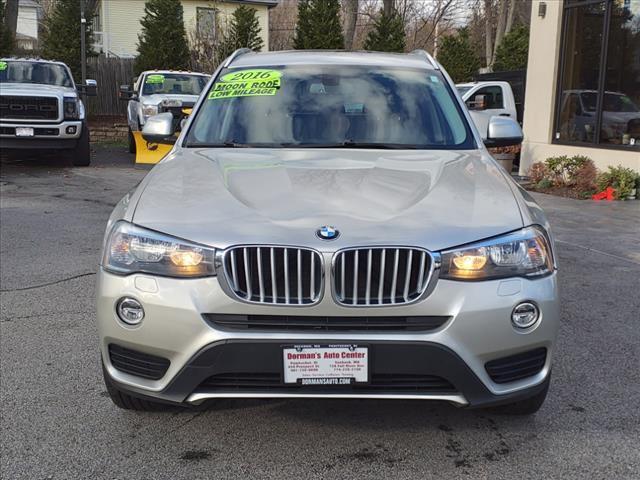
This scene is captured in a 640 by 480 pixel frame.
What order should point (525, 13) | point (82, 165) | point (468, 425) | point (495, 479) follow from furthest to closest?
point (525, 13)
point (82, 165)
point (468, 425)
point (495, 479)

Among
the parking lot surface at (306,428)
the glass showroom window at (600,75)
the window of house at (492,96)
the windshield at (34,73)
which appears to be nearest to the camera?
the parking lot surface at (306,428)

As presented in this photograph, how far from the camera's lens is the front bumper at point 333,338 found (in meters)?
2.70

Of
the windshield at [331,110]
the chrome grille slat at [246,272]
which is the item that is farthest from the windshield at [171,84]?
the chrome grille slat at [246,272]

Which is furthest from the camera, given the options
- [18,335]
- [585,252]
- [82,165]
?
[82,165]

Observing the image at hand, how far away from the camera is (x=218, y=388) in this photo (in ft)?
9.20

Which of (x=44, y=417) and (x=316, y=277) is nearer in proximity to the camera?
(x=316, y=277)

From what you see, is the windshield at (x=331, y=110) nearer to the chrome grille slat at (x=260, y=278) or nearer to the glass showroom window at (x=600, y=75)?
the chrome grille slat at (x=260, y=278)

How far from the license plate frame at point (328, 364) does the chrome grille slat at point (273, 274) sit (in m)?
0.18

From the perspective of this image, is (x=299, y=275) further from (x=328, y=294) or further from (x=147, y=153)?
(x=147, y=153)

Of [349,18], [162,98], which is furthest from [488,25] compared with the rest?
[162,98]

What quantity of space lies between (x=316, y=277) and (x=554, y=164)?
33.2 ft

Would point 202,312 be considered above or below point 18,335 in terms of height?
above

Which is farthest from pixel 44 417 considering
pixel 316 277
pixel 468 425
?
pixel 468 425

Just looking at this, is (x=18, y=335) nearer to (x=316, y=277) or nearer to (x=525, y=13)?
(x=316, y=277)
